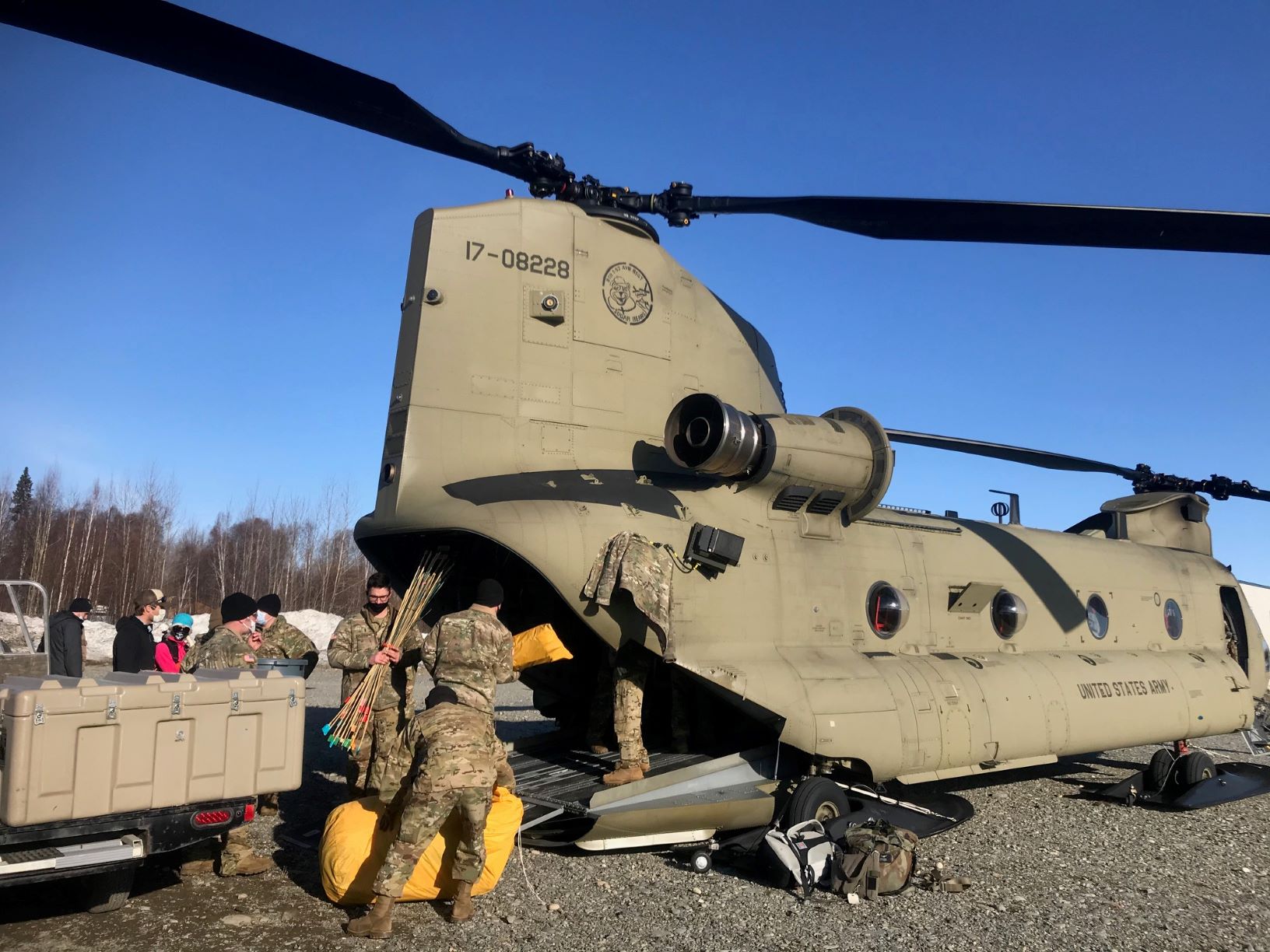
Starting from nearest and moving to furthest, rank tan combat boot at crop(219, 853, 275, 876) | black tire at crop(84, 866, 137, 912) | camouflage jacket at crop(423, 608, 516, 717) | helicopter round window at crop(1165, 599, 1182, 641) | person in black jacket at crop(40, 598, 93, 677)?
black tire at crop(84, 866, 137, 912) → tan combat boot at crop(219, 853, 275, 876) → camouflage jacket at crop(423, 608, 516, 717) → person in black jacket at crop(40, 598, 93, 677) → helicopter round window at crop(1165, 599, 1182, 641)

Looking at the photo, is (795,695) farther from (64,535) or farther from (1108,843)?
(64,535)

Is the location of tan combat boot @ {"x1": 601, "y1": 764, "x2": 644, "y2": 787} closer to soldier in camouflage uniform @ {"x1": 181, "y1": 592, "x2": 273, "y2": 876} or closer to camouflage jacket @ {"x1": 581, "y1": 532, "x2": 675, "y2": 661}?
camouflage jacket @ {"x1": 581, "y1": 532, "x2": 675, "y2": 661}

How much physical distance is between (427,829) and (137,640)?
474cm

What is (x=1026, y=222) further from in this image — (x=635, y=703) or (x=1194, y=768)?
(x=1194, y=768)

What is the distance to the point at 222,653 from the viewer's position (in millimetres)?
7129

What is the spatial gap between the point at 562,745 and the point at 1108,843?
4.75 metres

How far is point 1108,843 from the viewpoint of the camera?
7.84m

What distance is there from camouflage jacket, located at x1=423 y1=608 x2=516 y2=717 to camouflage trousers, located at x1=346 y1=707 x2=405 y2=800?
39.9 inches

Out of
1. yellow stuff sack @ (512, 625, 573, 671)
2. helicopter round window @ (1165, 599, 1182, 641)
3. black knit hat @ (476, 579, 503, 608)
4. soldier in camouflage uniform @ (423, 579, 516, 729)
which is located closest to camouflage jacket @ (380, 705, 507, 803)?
soldier in camouflage uniform @ (423, 579, 516, 729)

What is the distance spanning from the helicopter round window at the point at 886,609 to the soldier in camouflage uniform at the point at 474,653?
12.2 feet

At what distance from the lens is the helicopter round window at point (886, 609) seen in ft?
28.0

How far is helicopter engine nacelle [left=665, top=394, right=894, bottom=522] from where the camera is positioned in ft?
24.2

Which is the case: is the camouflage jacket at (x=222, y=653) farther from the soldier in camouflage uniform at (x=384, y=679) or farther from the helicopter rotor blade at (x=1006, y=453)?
the helicopter rotor blade at (x=1006, y=453)

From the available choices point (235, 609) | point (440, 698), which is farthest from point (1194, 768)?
point (235, 609)
